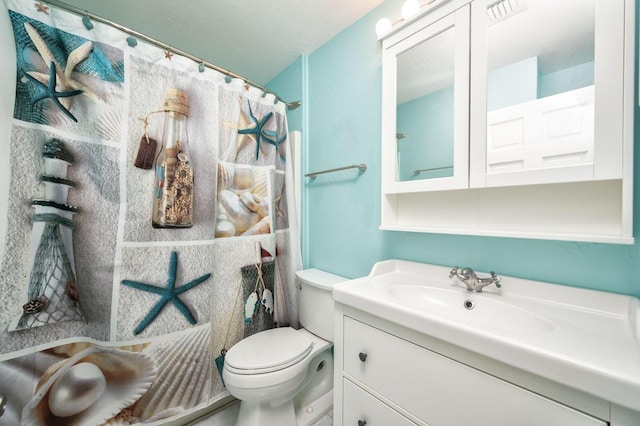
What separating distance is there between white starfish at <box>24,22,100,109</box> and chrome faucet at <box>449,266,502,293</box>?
1582 mm

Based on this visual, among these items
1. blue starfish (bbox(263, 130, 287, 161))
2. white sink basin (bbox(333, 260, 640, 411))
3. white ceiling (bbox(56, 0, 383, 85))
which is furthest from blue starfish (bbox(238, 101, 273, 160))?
white sink basin (bbox(333, 260, 640, 411))

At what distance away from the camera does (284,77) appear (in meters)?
1.88

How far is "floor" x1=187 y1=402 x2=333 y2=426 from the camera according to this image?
125 centimetres

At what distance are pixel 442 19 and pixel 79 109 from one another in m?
1.47

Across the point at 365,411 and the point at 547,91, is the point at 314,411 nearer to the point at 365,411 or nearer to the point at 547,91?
the point at 365,411

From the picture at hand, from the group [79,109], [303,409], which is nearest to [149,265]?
[79,109]

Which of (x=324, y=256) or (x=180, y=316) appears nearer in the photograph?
(x=180, y=316)

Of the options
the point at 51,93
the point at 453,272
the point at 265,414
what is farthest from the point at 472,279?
the point at 51,93

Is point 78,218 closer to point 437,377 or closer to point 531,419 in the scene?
point 437,377

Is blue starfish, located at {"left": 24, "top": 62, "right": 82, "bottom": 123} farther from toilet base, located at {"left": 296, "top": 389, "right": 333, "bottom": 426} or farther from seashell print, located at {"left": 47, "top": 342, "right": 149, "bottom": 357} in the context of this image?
toilet base, located at {"left": 296, "top": 389, "right": 333, "bottom": 426}

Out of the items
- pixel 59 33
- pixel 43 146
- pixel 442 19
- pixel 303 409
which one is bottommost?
pixel 303 409

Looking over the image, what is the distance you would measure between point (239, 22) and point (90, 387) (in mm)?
1959

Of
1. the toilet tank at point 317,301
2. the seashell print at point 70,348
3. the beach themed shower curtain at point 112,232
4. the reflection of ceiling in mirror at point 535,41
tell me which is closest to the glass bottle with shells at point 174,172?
the beach themed shower curtain at point 112,232

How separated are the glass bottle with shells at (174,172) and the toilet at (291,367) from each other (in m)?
0.70
